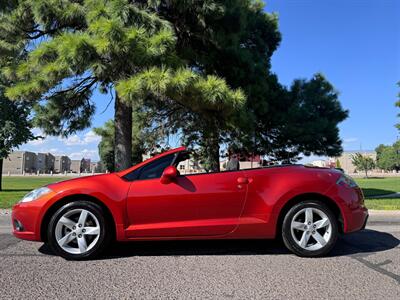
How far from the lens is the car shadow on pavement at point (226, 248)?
5410 millimetres

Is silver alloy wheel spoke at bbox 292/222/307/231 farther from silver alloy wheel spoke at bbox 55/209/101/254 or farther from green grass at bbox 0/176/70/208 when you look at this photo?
green grass at bbox 0/176/70/208

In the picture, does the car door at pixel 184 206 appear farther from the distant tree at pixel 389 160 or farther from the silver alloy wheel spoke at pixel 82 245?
the distant tree at pixel 389 160

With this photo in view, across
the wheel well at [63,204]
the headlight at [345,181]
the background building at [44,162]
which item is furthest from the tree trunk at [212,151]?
the background building at [44,162]

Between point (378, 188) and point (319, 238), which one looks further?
point (378, 188)

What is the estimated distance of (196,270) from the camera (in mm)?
4578

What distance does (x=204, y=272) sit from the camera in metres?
4.49

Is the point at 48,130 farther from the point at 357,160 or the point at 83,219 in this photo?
the point at 357,160

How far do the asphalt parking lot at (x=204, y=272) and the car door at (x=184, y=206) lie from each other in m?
0.39

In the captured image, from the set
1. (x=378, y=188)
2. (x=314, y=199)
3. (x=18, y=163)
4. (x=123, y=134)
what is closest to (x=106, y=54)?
(x=123, y=134)

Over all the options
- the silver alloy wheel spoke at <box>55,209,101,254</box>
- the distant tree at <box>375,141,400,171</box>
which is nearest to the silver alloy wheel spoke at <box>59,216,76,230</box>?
the silver alloy wheel spoke at <box>55,209,101,254</box>

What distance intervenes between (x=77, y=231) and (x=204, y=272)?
5.42 feet

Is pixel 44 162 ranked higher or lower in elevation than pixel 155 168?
higher

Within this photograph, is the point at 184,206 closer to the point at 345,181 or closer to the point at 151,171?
the point at 151,171

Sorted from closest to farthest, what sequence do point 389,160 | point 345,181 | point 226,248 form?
point 345,181 → point 226,248 → point 389,160
